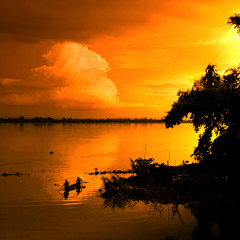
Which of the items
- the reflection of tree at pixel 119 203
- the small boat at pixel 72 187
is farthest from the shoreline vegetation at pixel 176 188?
the small boat at pixel 72 187

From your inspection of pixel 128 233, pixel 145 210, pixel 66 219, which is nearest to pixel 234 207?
pixel 145 210

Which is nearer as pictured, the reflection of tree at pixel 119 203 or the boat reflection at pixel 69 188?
the reflection of tree at pixel 119 203

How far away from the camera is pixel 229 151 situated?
2020cm

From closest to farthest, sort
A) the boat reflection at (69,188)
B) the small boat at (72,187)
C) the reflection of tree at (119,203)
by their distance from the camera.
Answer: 1. the reflection of tree at (119,203)
2. the boat reflection at (69,188)
3. the small boat at (72,187)

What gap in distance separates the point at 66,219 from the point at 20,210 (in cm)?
342

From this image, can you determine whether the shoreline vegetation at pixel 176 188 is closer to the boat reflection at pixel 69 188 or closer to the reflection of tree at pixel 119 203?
the reflection of tree at pixel 119 203

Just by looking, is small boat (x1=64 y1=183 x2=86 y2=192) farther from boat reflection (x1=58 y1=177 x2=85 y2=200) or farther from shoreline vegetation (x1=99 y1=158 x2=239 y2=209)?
shoreline vegetation (x1=99 y1=158 x2=239 y2=209)

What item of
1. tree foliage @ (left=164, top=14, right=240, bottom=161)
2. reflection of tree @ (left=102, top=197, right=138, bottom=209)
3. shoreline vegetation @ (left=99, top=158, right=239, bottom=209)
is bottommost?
reflection of tree @ (left=102, top=197, right=138, bottom=209)

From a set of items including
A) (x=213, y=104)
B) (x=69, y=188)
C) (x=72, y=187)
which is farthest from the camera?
(x=72, y=187)

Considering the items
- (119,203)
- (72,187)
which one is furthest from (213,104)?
(72,187)

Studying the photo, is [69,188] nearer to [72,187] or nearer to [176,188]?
[72,187]

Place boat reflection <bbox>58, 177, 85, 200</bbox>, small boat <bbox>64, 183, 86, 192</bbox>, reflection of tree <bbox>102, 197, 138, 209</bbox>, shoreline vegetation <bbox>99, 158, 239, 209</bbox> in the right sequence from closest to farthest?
shoreline vegetation <bbox>99, 158, 239, 209</bbox>
reflection of tree <bbox>102, 197, 138, 209</bbox>
boat reflection <bbox>58, 177, 85, 200</bbox>
small boat <bbox>64, 183, 86, 192</bbox>

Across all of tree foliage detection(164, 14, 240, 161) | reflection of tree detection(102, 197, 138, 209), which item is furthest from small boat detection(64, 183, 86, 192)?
tree foliage detection(164, 14, 240, 161)

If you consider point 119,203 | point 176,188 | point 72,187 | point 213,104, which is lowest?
point 119,203
